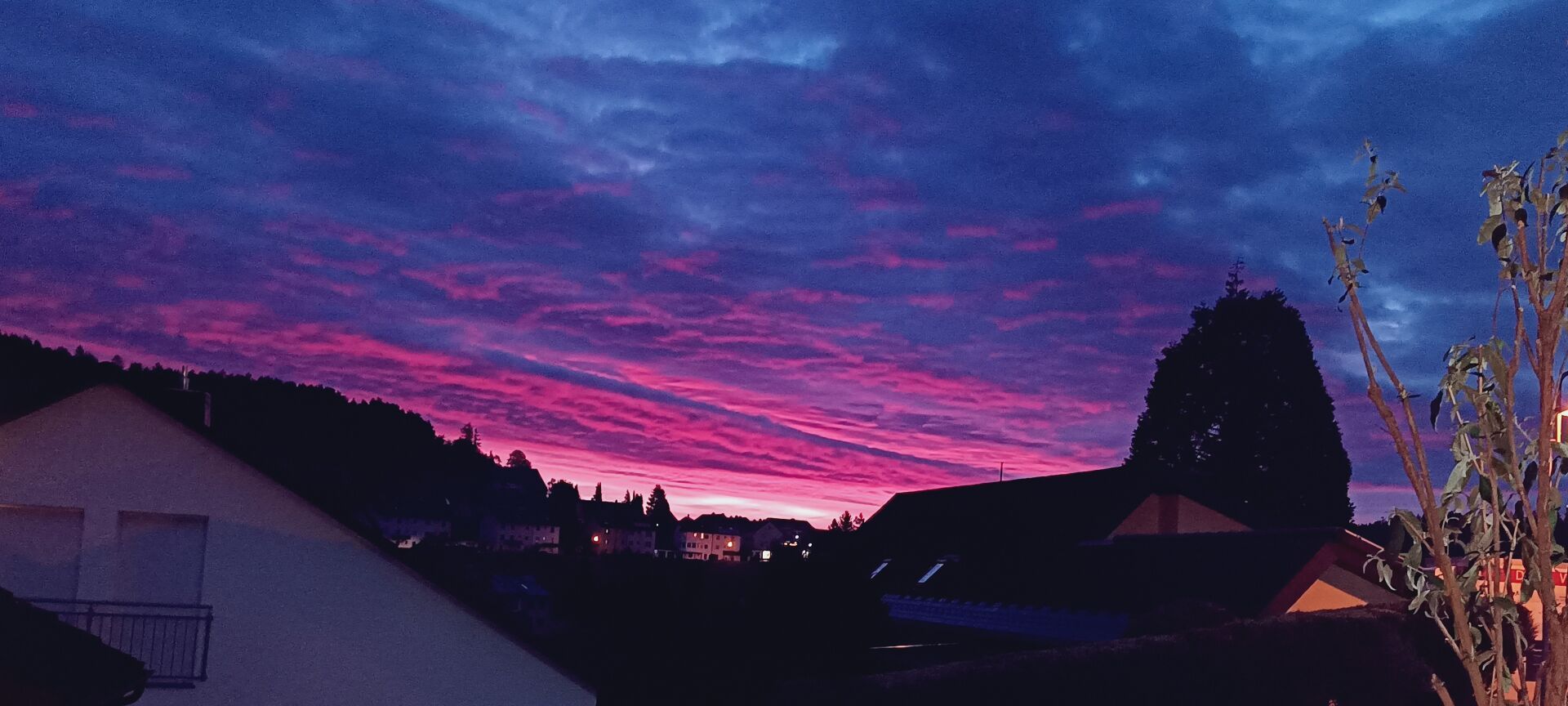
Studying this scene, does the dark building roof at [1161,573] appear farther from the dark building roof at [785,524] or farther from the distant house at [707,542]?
the dark building roof at [785,524]

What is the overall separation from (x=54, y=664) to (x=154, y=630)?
28.5 ft

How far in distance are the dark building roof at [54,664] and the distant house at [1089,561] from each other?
9991mm

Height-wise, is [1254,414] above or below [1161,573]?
above

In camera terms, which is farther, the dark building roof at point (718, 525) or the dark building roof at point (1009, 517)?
the dark building roof at point (718, 525)

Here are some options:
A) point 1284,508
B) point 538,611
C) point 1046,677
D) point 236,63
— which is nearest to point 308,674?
point 236,63

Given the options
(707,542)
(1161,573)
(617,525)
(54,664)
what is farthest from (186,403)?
(707,542)

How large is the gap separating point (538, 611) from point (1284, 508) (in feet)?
76.5

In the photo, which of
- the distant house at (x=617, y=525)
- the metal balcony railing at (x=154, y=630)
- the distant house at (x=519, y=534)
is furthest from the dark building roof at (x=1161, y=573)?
the distant house at (x=617, y=525)

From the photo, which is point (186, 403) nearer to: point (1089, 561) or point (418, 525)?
point (1089, 561)

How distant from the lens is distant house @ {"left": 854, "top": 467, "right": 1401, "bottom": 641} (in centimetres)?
1593

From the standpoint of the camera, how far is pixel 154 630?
14461 millimetres

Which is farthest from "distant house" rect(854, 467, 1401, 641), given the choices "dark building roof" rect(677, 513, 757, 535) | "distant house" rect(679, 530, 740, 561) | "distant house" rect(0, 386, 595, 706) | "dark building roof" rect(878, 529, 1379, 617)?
"dark building roof" rect(677, 513, 757, 535)

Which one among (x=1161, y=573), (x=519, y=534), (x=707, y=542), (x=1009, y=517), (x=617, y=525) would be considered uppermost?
(x=1009, y=517)

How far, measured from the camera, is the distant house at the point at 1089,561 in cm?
1593
